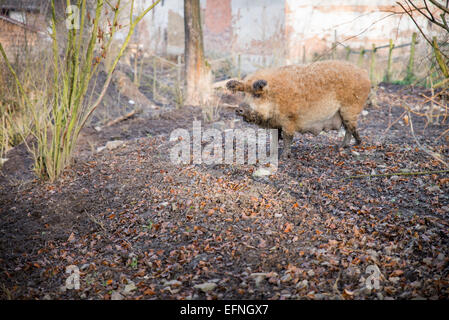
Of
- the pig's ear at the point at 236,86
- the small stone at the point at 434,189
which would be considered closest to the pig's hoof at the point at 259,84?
the pig's ear at the point at 236,86

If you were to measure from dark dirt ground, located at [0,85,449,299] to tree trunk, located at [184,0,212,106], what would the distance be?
4714 mm

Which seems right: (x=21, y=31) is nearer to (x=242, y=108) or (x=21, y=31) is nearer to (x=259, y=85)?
(x=242, y=108)

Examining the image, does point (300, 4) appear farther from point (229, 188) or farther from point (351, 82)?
point (229, 188)

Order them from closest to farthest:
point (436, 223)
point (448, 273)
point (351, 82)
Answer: point (448, 273)
point (436, 223)
point (351, 82)

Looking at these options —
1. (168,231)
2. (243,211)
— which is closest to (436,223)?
(243,211)

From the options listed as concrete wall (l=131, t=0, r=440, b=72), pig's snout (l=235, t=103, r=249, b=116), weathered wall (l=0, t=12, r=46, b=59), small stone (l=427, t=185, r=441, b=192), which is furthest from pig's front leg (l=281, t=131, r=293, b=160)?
concrete wall (l=131, t=0, r=440, b=72)

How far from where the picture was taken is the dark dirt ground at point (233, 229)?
2836 millimetres

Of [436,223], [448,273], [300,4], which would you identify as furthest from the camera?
[300,4]

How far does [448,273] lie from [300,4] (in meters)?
19.7

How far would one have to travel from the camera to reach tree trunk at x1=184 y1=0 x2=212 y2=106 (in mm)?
9430

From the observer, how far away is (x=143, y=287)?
2.91 meters

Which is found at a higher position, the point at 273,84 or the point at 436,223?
the point at 273,84

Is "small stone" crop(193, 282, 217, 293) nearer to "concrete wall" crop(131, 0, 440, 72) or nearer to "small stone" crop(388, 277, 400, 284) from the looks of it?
"small stone" crop(388, 277, 400, 284)

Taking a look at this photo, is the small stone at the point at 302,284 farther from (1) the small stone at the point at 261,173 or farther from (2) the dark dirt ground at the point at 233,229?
(1) the small stone at the point at 261,173
